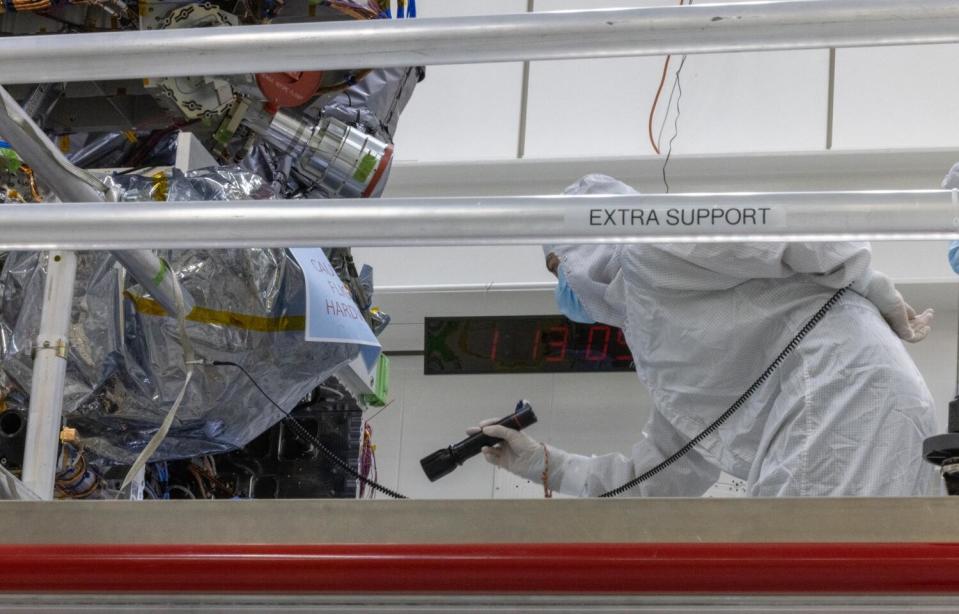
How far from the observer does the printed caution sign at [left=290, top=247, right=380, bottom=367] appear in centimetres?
219

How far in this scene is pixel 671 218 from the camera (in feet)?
3.95

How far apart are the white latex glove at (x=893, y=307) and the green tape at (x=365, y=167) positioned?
1.03 metres

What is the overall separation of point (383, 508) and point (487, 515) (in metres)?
0.09

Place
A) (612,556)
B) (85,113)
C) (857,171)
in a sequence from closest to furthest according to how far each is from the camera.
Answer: (612,556), (85,113), (857,171)

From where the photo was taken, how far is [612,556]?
0.94m

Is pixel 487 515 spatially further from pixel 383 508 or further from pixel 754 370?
pixel 754 370

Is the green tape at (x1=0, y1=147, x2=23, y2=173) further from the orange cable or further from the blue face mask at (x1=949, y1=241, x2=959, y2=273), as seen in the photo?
the orange cable

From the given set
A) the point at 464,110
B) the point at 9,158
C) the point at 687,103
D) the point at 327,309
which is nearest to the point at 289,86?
the point at 327,309

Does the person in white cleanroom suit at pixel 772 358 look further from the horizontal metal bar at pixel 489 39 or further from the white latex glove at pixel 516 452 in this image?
the horizontal metal bar at pixel 489 39

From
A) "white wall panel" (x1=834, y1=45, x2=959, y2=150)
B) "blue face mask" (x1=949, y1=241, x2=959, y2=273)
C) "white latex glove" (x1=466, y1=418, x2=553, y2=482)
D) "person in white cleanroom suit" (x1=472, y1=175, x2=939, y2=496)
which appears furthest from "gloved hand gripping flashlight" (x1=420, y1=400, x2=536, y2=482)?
"white wall panel" (x1=834, y1=45, x2=959, y2=150)

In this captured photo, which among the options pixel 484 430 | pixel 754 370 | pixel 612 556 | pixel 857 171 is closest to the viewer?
pixel 612 556

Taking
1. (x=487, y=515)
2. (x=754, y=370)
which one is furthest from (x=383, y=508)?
(x=754, y=370)

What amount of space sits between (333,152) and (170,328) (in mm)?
543

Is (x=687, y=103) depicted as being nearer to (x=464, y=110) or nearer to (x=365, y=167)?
(x=464, y=110)
